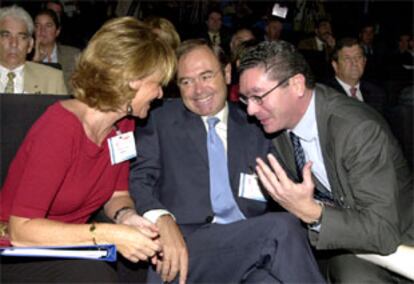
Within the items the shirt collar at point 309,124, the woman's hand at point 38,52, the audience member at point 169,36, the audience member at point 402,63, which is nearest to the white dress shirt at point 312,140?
the shirt collar at point 309,124

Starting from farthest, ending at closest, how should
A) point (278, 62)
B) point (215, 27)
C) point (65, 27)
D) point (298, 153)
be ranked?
point (215, 27), point (65, 27), point (298, 153), point (278, 62)

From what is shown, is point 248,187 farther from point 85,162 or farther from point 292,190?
point 85,162

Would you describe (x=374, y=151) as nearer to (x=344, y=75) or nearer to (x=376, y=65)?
(x=344, y=75)

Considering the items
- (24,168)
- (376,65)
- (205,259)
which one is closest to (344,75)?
(376,65)

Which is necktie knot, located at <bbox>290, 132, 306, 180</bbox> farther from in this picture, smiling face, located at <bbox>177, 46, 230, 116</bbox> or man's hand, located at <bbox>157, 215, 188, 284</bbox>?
man's hand, located at <bbox>157, 215, 188, 284</bbox>

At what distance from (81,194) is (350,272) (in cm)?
110

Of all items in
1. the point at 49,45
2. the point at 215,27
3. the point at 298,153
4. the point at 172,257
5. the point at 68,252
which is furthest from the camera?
the point at 215,27

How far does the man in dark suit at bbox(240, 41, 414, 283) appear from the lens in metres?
1.84

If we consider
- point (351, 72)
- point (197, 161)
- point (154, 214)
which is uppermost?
point (351, 72)

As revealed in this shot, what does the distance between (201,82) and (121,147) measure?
1.66 feet

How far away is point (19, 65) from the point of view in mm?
3465

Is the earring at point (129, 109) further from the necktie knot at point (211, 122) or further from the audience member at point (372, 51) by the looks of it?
the audience member at point (372, 51)

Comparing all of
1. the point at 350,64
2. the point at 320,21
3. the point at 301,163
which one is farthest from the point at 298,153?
the point at 320,21

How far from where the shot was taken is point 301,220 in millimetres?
1950
